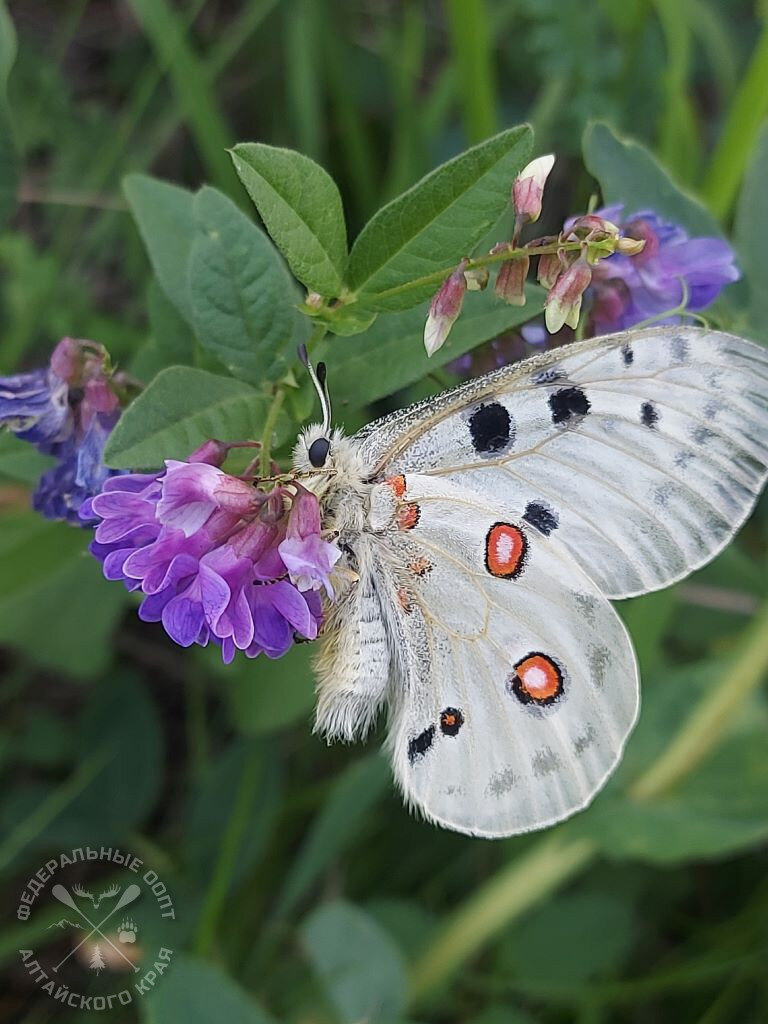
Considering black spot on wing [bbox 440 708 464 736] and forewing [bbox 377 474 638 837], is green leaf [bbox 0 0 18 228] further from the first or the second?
black spot on wing [bbox 440 708 464 736]

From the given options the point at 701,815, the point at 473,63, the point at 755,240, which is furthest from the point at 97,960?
the point at 473,63

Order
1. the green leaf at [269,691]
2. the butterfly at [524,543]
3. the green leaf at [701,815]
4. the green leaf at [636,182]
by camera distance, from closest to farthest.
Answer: the butterfly at [524,543] < the green leaf at [636,182] < the green leaf at [701,815] < the green leaf at [269,691]

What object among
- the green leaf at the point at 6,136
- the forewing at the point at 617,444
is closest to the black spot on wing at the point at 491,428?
the forewing at the point at 617,444

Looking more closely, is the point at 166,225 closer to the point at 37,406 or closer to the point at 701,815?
the point at 37,406

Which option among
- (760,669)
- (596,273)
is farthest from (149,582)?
(760,669)

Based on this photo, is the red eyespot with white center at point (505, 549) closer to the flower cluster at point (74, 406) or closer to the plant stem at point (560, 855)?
the flower cluster at point (74, 406)

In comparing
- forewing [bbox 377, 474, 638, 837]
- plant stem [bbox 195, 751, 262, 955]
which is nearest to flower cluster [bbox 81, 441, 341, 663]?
forewing [bbox 377, 474, 638, 837]

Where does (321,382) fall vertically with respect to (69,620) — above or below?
below
